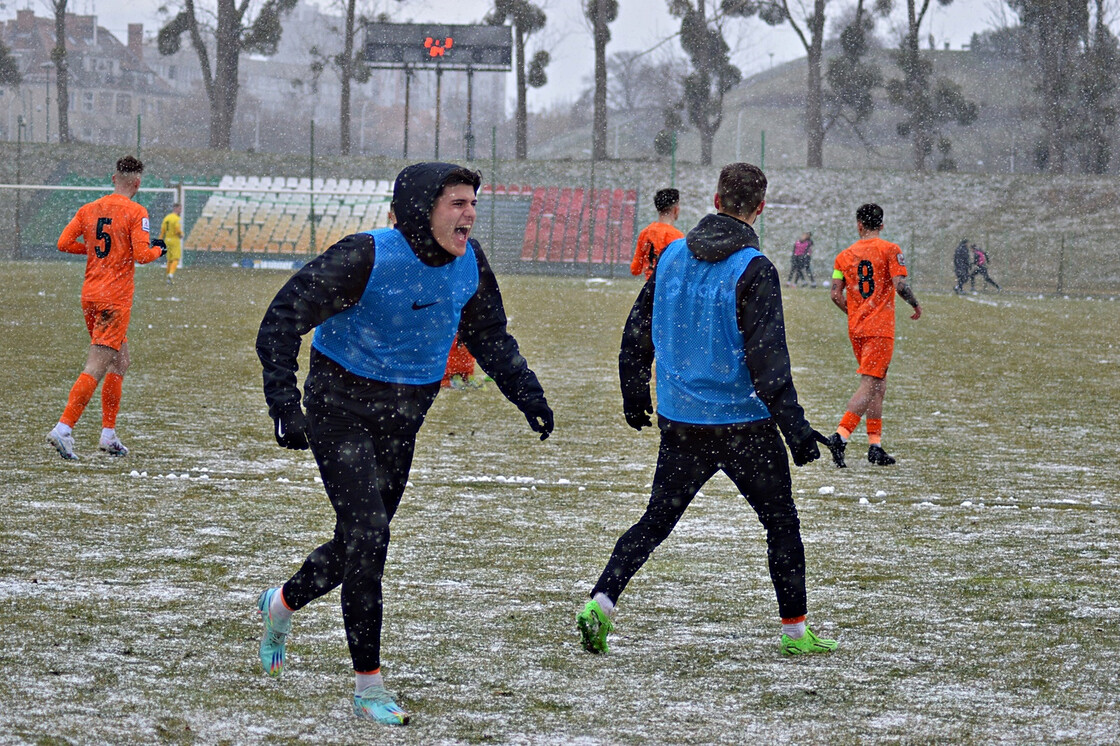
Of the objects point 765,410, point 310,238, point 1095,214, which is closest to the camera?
point 765,410

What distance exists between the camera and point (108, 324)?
28.3 feet

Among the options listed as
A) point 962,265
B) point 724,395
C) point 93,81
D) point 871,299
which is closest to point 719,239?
point 724,395

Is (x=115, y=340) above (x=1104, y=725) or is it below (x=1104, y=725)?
above

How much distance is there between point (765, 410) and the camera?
4617 millimetres

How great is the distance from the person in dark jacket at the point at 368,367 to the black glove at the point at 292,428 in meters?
0.01

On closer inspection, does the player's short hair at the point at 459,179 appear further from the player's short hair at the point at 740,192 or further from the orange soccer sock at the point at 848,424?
the orange soccer sock at the point at 848,424

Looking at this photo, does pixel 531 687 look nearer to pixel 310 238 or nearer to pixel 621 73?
pixel 310 238

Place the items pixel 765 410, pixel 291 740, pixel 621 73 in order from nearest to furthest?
pixel 291 740, pixel 765 410, pixel 621 73

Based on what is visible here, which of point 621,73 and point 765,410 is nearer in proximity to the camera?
point 765,410

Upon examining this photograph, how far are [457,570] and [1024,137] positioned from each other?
79283mm

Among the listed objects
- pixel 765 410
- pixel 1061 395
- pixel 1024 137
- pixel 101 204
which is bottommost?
pixel 1061 395

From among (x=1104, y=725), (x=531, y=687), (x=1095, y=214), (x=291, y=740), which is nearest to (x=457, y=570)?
(x=531, y=687)

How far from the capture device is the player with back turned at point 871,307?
9094 mm

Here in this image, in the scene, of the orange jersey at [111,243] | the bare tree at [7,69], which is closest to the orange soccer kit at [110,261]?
the orange jersey at [111,243]
